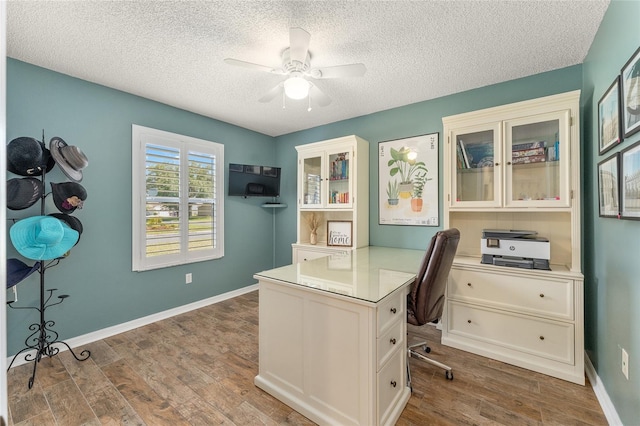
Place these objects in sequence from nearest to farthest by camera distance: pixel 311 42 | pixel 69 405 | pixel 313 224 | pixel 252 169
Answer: pixel 69 405 → pixel 311 42 → pixel 313 224 → pixel 252 169

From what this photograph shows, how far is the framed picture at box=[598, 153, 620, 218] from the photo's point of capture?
4.89 feet

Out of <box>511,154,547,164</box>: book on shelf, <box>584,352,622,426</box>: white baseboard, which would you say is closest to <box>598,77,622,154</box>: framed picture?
<box>511,154,547,164</box>: book on shelf

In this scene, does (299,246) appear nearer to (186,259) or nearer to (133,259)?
(186,259)

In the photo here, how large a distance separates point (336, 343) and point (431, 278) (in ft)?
2.49

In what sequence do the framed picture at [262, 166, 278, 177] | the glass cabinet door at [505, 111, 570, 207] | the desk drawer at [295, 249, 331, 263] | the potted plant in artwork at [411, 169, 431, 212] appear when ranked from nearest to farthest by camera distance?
1. the glass cabinet door at [505, 111, 570, 207]
2. the potted plant in artwork at [411, 169, 431, 212]
3. the desk drawer at [295, 249, 331, 263]
4. the framed picture at [262, 166, 278, 177]

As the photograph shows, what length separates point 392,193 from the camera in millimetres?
3254

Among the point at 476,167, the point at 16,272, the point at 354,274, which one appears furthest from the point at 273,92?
the point at 16,272

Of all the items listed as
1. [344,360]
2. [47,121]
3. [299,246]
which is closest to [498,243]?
[344,360]

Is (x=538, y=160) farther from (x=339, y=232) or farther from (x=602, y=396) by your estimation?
(x=339, y=232)

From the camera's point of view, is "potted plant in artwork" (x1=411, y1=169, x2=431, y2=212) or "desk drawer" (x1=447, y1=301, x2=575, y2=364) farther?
"potted plant in artwork" (x1=411, y1=169, x2=431, y2=212)

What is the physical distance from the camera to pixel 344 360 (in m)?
1.49

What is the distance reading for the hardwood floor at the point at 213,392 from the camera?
5.30 feet

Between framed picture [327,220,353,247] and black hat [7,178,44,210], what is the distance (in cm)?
277

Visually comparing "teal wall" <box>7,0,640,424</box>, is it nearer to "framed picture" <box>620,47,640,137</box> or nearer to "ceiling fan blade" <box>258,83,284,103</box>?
"framed picture" <box>620,47,640,137</box>
